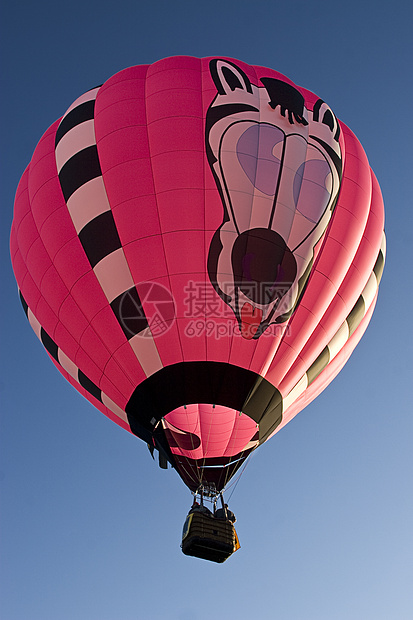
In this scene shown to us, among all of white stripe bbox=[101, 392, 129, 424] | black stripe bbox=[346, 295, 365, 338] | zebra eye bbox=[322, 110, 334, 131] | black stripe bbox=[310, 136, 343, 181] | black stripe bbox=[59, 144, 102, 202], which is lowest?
white stripe bbox=[101, 392, 129, 424]

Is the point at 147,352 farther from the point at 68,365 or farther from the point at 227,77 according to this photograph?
the point at 227,77

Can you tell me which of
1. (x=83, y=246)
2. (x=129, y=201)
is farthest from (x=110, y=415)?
(x=129, y=201)

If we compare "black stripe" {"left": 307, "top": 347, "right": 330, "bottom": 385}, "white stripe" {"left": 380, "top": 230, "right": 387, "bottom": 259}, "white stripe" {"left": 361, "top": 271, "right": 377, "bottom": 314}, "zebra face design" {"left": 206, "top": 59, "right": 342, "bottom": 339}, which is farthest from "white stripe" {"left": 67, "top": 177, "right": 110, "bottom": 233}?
"white stripe" {"left": 380, "top": 230, "right": 387, "bottom": 259}

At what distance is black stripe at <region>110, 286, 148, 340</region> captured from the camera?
22.1ft

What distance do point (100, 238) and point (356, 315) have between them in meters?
3.41

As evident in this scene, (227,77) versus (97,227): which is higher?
(227,77)

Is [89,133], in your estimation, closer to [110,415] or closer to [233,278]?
[233,278]

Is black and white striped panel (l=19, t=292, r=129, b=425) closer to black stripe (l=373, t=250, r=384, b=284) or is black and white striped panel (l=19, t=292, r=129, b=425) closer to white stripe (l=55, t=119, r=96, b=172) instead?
white stripe (l=55, t=119, r=96, b=172)

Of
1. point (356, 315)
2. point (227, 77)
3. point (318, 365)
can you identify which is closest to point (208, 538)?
point (318, 365)

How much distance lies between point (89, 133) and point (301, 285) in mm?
3146

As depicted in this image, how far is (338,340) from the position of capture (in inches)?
309

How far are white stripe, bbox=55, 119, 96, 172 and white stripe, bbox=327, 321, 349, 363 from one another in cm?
377

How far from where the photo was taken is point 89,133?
751 cm

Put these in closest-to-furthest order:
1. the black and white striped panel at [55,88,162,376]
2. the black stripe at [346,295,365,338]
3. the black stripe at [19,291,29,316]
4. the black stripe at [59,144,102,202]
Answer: the black and white striped panel at [55,88,162,376], the black stripe at [59,144,102,202], the black stripe at [346,295,365,338], the black stripe at [19,291,29,316]
